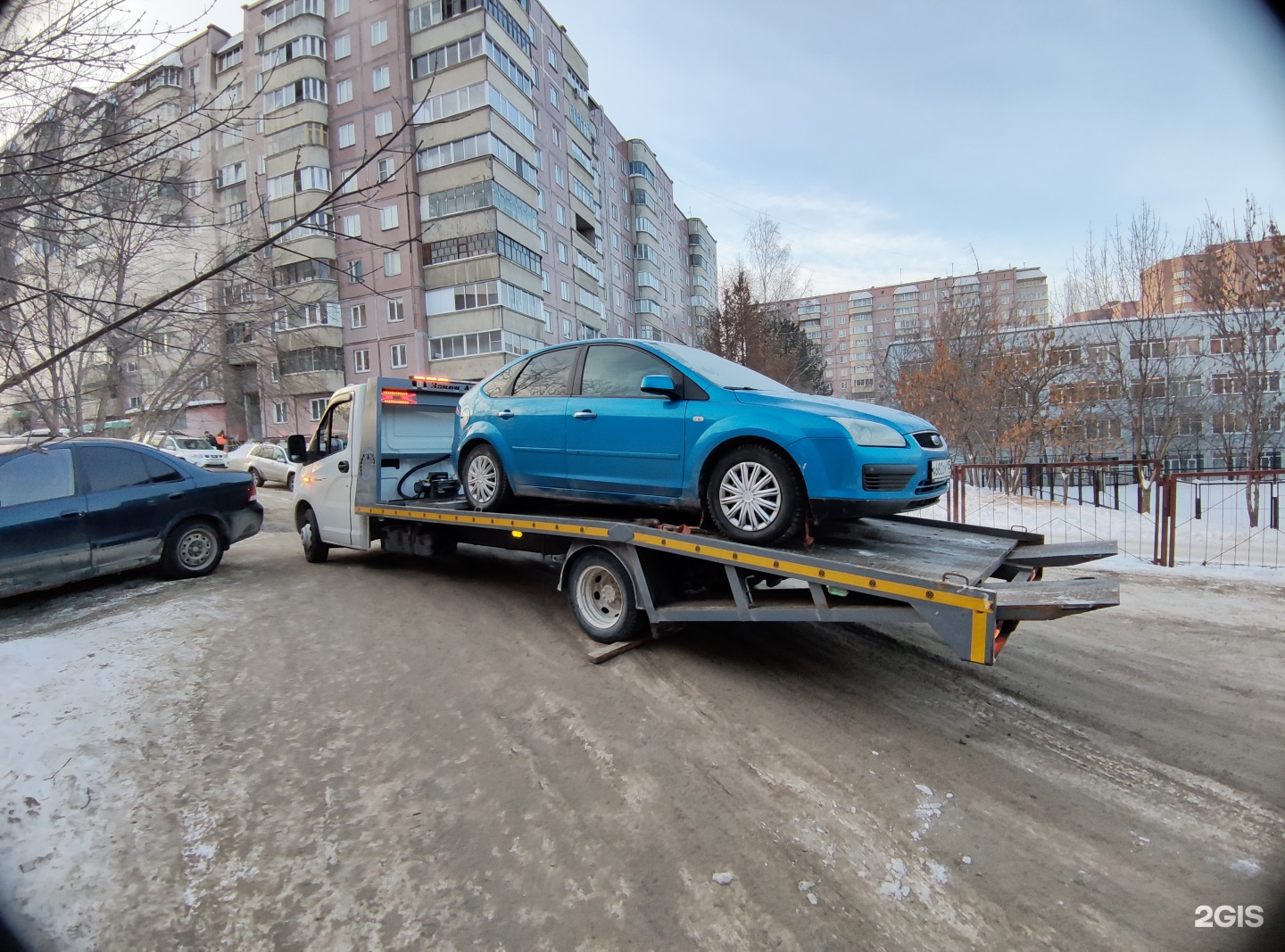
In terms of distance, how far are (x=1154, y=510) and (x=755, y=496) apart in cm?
888

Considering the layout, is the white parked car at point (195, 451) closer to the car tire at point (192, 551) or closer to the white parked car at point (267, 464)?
the white parked car at point (267, 464)

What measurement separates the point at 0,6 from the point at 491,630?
4501mm

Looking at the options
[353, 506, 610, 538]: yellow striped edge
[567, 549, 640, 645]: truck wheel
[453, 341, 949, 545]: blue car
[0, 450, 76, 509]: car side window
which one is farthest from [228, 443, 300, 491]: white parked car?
[567, 549, 640, 645]: truck wheel

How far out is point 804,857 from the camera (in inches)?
103

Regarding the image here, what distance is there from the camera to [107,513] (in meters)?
6.46

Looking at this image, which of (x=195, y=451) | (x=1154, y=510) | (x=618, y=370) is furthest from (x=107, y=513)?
(x=195, y=451)

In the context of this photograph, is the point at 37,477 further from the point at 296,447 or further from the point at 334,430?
the point at 334,430

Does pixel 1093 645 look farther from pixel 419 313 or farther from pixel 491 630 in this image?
pixel 419 313

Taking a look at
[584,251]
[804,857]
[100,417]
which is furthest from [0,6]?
[584,251]

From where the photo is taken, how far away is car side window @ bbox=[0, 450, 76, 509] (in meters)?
5.89

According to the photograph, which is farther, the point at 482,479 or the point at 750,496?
the point at 482,479

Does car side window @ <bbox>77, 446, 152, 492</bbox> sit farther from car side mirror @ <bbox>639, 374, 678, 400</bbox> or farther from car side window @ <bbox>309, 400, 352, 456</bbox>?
car side mirror @ <bbox>639, 374, 678, 400</bbox>

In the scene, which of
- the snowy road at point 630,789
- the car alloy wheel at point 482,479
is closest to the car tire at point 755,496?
the snowy road at point 630,789

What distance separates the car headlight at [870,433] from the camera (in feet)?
12.4
